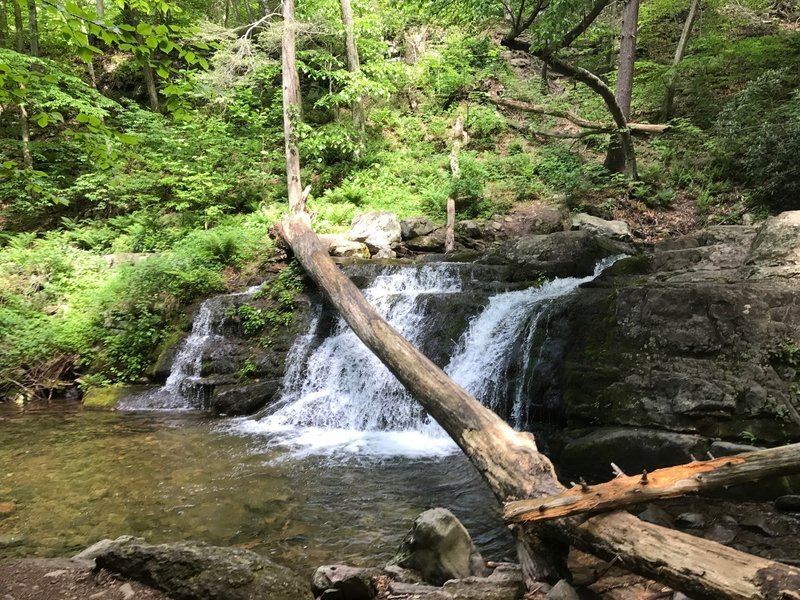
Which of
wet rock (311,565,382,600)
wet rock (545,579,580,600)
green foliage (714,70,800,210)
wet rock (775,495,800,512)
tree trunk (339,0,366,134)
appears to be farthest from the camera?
tree trunk (339,0,366,134)

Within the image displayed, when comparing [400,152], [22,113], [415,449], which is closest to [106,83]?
[22,113]

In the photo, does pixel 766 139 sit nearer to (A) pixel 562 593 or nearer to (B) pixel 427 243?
(B) pixel 427 243

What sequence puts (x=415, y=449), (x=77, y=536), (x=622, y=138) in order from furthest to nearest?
(x=622, y=138)
(x=415, y=449)
(x=77, y=536)

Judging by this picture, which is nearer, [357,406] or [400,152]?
[357,406]

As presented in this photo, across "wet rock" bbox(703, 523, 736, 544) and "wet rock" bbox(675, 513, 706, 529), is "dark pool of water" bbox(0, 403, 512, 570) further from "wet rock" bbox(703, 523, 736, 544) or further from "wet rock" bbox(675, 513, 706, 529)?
"wet rock" bbox(703, 523, 736, 544)

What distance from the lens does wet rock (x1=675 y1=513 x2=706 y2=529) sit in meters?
3.95

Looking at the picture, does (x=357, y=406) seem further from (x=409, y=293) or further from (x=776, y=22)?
(x=776, y=22)

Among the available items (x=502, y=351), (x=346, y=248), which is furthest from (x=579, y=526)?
(x=346, y=248)

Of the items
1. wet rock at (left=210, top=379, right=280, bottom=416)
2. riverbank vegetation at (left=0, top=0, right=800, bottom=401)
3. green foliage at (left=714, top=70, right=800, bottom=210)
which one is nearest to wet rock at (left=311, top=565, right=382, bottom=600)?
wet rock at (left=210, top=379, right=280, bottom=416)

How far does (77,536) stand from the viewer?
4160 millimetres

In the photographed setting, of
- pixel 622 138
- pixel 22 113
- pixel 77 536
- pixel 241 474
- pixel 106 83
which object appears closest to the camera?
pixel 77 536

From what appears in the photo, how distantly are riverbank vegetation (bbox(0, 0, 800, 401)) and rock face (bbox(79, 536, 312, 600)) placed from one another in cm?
759

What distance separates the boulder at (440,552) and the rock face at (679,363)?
246cm

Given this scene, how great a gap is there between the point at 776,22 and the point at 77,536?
22.5 m
